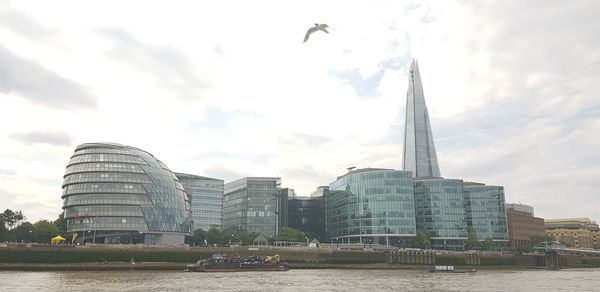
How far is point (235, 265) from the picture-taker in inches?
3548

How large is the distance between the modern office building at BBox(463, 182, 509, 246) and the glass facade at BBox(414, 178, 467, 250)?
31.3 feet

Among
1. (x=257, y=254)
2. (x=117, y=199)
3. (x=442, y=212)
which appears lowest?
(x=257, y=254)

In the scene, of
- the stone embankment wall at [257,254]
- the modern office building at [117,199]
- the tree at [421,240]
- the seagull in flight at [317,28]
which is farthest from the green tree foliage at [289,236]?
the seagull in flight at [317,28]

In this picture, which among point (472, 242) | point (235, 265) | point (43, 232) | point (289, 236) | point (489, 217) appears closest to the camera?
point (235, 265)

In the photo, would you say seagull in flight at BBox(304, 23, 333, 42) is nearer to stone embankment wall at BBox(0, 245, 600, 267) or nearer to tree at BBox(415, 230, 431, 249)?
stone embankment wall at BBox(0, 245, 600, 267)

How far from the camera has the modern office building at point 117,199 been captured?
131 m

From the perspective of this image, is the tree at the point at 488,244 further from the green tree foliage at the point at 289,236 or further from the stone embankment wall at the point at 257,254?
the green tree foliage at the point at 289,236

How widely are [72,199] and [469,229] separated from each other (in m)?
149

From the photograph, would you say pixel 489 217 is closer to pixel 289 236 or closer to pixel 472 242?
pixel 472 242

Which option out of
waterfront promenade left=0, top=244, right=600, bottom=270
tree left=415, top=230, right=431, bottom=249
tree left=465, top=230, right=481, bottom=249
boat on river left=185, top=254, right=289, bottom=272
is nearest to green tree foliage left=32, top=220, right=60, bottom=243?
waterfront promenade left=0, top=244, right=600, bottom=270

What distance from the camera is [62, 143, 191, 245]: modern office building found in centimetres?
13138

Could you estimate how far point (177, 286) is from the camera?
56.8 metres

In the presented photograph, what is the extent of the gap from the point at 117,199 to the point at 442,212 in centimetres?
12328

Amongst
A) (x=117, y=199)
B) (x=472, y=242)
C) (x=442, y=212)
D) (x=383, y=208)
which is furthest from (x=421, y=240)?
(x=117, y=199)
